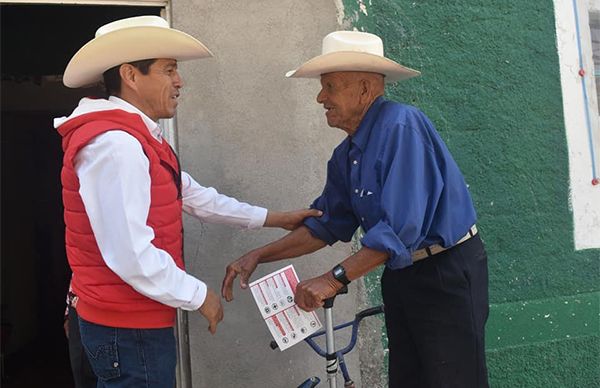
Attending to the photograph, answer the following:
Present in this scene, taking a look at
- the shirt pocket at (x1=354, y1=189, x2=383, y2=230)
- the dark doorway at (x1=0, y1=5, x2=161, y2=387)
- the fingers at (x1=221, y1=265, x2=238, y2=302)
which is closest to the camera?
the shirt pocket at (x1=354, y1=189, x2=383, y2=230)

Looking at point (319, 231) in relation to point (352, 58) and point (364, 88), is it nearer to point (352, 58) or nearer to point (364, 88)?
point (364, 88)

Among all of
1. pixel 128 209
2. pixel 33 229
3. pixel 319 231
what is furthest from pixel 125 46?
pixel 33 229

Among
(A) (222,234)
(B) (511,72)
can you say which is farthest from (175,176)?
(B) (511,72)

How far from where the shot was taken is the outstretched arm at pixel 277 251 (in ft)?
9.83

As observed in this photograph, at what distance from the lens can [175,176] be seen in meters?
2.45

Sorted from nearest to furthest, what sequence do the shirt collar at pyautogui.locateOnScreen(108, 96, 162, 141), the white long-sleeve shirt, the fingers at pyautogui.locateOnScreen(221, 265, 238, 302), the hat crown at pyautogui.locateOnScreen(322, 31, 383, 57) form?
the white long-sleeve shirt → the shirt collar at pyautogui.locateOnScreen(108, 96, 162, 141) → the hat crown at pyautogui.locateOnScreen(322, 31, 383, 57) → the fingers at pyautogui.locateOnScreen(221, 265, 238, 302)

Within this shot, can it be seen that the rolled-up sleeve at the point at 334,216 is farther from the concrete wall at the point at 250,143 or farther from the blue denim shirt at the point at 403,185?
the concrete wall at the point at 250,143

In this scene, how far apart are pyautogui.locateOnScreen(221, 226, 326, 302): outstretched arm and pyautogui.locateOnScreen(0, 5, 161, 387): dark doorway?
277cm

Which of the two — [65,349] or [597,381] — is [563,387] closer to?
[597,381]

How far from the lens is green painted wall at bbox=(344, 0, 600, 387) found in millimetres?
3807

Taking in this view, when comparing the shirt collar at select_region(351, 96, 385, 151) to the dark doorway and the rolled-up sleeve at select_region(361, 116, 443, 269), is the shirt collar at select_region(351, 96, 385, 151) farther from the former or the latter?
the dark doorway

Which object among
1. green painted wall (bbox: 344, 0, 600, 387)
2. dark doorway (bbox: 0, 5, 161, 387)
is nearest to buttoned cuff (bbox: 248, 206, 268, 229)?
green painted wall (bbox: 344, 0, 600, 387)

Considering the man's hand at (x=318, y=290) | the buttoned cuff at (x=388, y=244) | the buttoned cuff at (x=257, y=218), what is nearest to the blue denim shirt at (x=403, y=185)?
the buttoned cuff at (x=388, y=244)

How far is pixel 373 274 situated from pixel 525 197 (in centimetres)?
114
